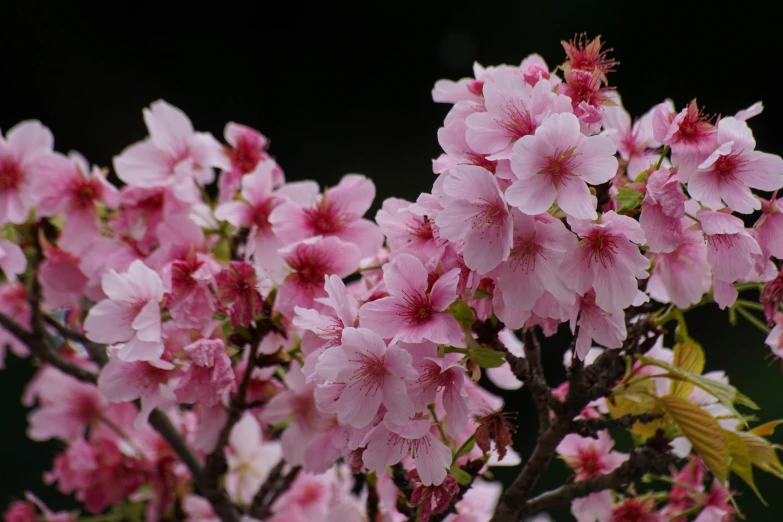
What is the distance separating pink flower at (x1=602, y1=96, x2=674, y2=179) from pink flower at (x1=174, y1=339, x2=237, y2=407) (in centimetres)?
34

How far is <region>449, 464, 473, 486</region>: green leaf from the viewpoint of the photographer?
0.58 metres

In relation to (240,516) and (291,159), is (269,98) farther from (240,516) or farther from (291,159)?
(240,516)

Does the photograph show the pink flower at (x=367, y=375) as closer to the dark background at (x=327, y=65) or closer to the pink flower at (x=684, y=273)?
the pink flower at (x=684, y=273)

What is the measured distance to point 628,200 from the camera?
53 centimetres

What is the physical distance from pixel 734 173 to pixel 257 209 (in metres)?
0.38

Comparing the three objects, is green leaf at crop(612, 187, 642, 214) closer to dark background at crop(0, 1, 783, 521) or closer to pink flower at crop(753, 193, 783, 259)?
pink flower at crop(753, 193, 783, 259)

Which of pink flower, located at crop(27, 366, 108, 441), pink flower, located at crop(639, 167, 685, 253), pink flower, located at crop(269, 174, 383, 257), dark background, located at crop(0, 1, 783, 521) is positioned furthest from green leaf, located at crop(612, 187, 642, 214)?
dark background, located at crop(0, 1, 783, 521)

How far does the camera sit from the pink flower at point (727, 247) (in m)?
0.52

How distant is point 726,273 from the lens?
0.53 meters

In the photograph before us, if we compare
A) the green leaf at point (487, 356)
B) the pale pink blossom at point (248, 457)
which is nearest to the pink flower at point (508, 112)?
the green leaf at point (487, 356)

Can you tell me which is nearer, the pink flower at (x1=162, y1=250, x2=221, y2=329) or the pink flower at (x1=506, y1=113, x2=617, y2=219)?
the pink flower at (x1=506, y1=113, x2=617, y2=219)

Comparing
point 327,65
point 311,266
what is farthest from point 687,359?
point 327,65

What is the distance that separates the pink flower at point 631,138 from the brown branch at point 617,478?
213 mm

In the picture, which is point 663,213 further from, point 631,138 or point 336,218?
point 336,218
